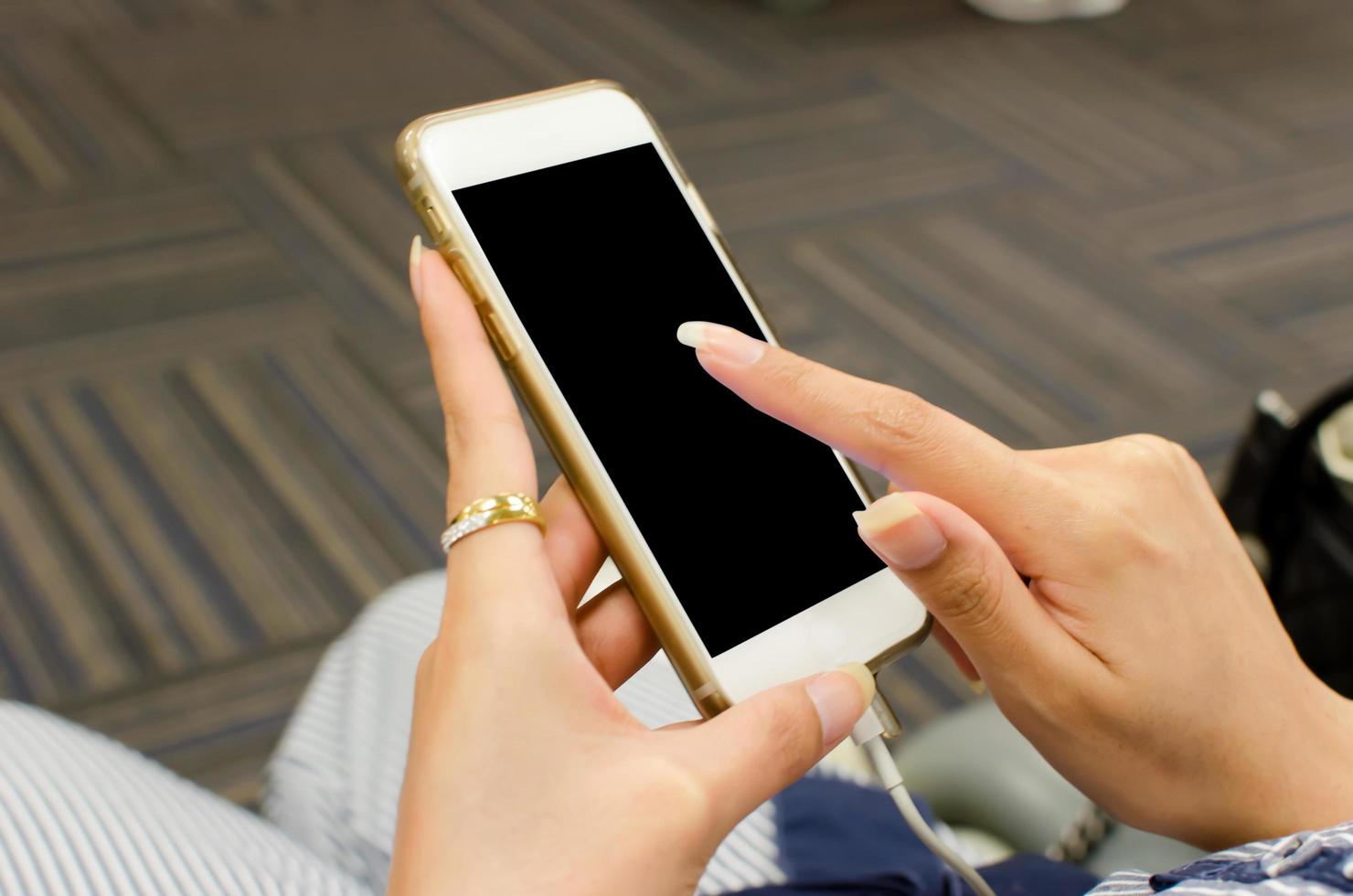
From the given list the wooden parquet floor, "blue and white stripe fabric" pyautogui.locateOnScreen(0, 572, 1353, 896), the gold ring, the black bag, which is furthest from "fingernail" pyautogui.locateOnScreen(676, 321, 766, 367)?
the wooden parquet floor

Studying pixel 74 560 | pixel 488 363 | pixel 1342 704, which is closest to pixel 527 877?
pixel 488 363

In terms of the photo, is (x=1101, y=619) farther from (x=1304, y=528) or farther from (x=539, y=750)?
(x=1304, y=528)

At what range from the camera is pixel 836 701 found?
518mm

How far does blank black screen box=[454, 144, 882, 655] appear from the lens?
60 centimetres

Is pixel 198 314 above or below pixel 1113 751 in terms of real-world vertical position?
above

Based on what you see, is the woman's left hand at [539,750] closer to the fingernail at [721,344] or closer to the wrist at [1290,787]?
the fingernail at [721,344]

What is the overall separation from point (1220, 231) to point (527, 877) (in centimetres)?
224

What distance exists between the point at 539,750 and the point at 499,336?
23 cm

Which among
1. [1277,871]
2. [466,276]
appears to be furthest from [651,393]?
[1277,871]

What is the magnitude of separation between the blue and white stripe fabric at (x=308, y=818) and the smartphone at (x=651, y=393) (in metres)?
0.17

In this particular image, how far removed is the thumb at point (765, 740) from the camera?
0.46 m

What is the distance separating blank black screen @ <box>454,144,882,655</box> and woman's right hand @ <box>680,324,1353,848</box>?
8 cm

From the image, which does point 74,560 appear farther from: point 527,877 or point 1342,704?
point 1342,704

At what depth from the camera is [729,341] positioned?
547 millimetres
